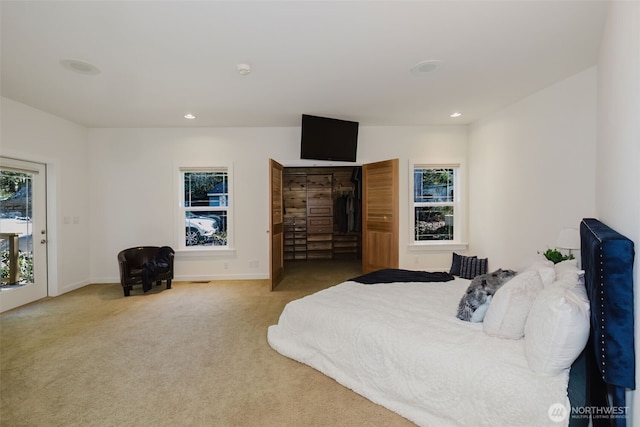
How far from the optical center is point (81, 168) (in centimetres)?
446

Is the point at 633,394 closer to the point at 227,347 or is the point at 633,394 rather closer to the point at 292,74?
the point at 227,347

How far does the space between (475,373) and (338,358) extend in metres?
0.91

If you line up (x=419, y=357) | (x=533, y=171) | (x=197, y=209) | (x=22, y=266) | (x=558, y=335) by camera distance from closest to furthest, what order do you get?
(x=558, y=335) < (x=419, y=357) < (x=533, y=171) < (x=22, y=266) < (x=197, y=209)

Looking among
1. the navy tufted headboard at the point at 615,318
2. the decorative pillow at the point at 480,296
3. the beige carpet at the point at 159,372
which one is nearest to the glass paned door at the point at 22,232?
the beige carpet at the point at 159,372

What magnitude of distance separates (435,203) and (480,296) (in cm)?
319

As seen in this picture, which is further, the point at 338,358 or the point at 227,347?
the point at 227,347

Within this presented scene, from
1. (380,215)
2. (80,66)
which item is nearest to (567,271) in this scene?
(380,215)

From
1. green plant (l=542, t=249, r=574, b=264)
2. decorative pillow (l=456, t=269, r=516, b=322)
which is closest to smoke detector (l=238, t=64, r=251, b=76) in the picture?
decorative pillow (l=456, t=269, r=516, b=322)

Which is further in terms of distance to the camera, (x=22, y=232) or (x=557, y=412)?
(x=22, y=232)

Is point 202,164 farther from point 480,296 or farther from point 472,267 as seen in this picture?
point 472,267

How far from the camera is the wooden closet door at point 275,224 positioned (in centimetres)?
413

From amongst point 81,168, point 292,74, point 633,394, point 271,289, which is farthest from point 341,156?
point 81,168

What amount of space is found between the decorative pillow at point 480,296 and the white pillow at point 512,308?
0.14m

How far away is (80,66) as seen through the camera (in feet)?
8.54
